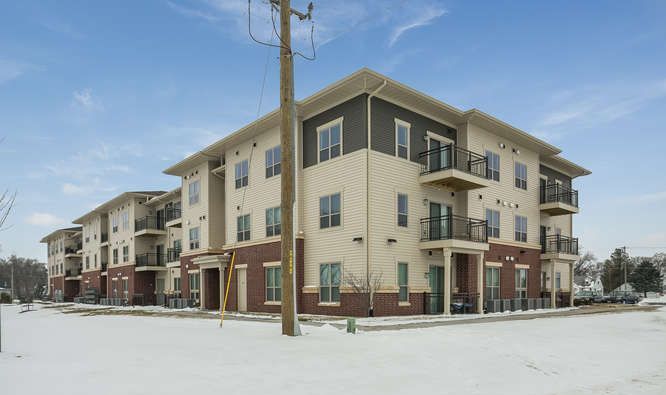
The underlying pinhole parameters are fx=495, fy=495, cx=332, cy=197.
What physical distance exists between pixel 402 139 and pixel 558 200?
15.2 meters

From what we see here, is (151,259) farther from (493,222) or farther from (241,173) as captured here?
(493,222)

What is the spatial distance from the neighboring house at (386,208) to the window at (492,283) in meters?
0.07

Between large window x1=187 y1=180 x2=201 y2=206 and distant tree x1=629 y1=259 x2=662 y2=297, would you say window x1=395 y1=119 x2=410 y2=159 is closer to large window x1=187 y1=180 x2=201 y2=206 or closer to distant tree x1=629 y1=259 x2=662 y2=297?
large window x1=187 y1=180 x2=201 y2=206

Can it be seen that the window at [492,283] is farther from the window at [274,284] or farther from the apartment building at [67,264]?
the apartment building at [67,264]

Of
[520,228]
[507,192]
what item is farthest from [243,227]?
[520,228]

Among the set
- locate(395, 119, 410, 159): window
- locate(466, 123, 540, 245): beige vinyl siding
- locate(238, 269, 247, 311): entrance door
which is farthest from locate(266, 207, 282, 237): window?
locate(466, 123, 540, 245): beige vinyl siding

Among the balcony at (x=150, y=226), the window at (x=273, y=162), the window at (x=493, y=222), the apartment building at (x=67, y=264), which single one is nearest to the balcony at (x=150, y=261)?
the balcony at (x=150, y=226)

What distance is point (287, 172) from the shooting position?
14.2m

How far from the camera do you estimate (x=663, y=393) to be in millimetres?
8312

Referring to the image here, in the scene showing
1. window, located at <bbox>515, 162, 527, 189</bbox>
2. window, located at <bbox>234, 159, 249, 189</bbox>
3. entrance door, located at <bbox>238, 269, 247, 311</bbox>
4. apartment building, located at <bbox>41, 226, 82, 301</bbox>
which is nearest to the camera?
entrance door, located at <bbox>238, 269, 247, 311</bbox>

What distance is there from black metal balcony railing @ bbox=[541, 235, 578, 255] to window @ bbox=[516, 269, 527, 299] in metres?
3.68

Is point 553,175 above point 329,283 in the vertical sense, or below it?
above

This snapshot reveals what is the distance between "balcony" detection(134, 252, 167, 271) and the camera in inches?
1789

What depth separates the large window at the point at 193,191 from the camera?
1405 inches
